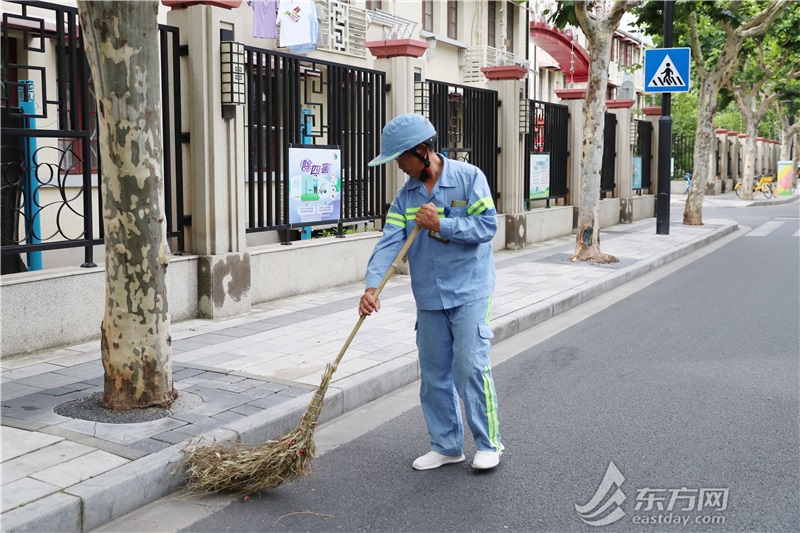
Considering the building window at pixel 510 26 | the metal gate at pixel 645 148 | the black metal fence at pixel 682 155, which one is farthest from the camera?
the black metal fence at pixel 682 155

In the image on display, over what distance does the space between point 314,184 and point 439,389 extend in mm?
6132

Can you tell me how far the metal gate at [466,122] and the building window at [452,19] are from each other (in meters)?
14.8

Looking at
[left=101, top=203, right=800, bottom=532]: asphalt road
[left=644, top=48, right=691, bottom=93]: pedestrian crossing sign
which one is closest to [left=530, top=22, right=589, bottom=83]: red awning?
[left=644, top=48, right=691, bottom=93]: pedestrian crossing sign

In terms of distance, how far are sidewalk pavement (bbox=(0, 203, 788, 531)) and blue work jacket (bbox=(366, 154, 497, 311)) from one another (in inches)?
51.0

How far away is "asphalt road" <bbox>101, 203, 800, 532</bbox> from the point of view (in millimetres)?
4035

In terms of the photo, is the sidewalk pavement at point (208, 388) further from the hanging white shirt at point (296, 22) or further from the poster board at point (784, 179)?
the poster board at point (784, 179)

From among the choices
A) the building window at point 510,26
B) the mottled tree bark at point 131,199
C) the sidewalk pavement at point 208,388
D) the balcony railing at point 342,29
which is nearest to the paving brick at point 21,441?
the sidewalk pavement at point 208,388

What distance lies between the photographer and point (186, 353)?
6949 mm

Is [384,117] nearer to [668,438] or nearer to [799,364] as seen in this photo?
[799,364]

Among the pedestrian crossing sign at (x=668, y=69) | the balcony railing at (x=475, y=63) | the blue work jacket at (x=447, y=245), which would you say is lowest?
the blue work jacket at (x=447, y=245)

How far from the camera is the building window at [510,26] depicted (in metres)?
33.6

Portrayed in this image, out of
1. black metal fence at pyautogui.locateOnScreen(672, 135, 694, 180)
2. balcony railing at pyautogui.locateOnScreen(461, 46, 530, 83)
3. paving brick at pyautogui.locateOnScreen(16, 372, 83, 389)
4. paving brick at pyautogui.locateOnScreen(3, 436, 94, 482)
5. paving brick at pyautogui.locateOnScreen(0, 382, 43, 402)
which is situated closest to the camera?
paving brick at pyautogui.locateOnScreen(3, 436, 94, 482)

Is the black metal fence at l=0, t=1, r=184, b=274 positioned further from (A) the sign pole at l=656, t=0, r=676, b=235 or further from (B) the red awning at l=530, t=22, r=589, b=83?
(B) the red awning at l=530, t=22, r=589, b=83

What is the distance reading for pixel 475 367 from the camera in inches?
178
